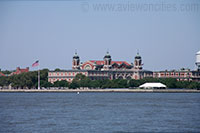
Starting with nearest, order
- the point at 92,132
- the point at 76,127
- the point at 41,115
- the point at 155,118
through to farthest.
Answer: the point at 92,132
the point at 76,127
the point at 155,118
the point at 41,115

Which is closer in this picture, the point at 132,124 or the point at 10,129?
the point at 10,129

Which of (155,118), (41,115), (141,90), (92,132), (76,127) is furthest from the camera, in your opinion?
(141,90)

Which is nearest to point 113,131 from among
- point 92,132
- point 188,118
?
point 92,132

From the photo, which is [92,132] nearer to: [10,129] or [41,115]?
[10,129]

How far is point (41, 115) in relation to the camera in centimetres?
6556

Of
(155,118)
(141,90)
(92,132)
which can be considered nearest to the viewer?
(92,132)

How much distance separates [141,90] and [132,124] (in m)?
133

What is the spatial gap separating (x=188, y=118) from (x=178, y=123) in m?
5.73

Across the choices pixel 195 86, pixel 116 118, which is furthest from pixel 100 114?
pixel 195 86

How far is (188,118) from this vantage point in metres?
61.9

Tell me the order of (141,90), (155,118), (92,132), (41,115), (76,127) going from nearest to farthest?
(92,132) < (76,127) < (155,118) < (41,115) < (141,90)

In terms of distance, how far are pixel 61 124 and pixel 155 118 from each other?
448 inches

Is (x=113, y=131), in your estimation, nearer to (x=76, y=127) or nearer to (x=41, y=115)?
(x=76, y=127)

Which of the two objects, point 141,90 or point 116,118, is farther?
point 141,90
